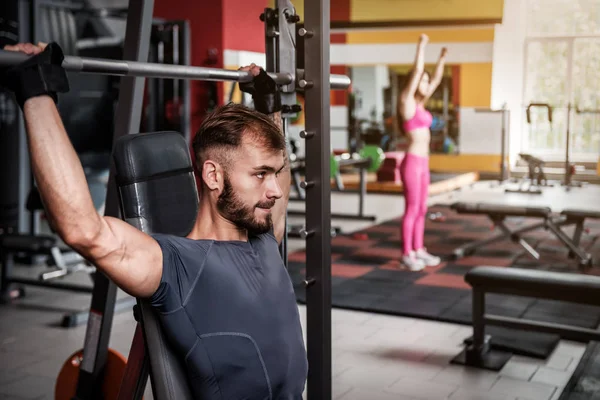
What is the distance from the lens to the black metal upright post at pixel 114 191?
2.29m

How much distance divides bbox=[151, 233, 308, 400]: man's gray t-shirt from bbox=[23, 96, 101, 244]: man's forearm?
20 cm

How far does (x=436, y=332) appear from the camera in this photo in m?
3.76

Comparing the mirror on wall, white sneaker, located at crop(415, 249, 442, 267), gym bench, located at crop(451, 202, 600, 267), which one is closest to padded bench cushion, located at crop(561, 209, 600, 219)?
gym bench, located at crop(451, 202, 600, 267)

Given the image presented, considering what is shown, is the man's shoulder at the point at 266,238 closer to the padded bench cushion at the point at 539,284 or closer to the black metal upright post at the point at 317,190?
the black metal upright post at the point at 317,190

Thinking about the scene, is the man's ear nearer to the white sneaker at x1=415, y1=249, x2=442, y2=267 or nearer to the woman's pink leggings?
the woman's pink leggings

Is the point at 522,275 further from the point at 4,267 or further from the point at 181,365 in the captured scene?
the point at 4,267

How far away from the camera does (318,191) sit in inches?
79.3

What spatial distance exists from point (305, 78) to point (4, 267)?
10.6 feet

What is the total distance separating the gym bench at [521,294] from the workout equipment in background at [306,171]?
142cm

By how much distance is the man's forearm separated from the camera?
117cm

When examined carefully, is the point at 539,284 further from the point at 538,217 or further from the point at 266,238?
the point at 538,217

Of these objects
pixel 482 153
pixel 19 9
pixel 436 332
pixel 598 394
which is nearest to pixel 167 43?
pixel 19 9

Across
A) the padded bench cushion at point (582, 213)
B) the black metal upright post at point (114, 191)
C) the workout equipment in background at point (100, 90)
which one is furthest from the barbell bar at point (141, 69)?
the workout equipment in background at point (100, 90)

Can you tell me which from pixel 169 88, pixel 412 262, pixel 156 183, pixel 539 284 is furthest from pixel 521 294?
pixel 169 88
